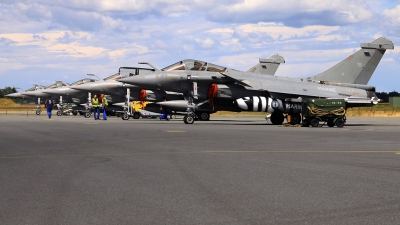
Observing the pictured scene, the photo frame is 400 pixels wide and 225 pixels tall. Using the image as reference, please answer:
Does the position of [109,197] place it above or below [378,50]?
below

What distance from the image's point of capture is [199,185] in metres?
7.79

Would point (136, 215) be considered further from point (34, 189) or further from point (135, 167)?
point (135, 167)

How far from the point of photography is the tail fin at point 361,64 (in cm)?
3028

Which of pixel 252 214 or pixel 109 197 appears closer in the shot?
pixel 252 214

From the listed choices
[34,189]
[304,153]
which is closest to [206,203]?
[34,189]

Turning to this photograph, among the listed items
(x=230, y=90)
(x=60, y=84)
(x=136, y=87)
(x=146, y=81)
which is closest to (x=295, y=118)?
(x=230, y=90)

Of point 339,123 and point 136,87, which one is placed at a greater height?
point 136,87

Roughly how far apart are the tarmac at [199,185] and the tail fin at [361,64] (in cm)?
1748

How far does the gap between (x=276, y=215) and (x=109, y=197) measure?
2.12 metres

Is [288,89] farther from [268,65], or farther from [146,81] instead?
[268,65]

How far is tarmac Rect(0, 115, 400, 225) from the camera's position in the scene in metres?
5.86

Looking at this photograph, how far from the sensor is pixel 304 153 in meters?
12.4

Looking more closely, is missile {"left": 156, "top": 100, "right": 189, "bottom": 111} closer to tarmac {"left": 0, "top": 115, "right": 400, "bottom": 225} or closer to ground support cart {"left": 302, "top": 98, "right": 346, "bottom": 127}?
ground support cart {"left": 302, "top": 98, "right": 346, "bottom": 127}

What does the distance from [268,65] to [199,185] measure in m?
34.6
